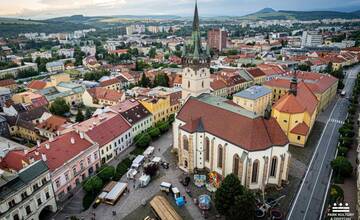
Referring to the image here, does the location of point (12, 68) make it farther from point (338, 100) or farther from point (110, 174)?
point (338, 100)

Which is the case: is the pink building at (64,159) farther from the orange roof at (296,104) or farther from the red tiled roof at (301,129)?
the red tiled roof at (301,129)

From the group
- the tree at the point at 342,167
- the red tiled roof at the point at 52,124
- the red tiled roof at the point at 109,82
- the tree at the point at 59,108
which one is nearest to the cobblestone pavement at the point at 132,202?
the tree at the point at 342,167

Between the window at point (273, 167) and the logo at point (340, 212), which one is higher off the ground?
the window at point (273, 167)

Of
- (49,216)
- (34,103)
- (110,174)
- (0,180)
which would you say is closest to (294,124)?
(110,174)

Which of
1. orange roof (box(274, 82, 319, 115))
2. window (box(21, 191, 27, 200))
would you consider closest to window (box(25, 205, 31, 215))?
window (box(21, 191, 27, 200))

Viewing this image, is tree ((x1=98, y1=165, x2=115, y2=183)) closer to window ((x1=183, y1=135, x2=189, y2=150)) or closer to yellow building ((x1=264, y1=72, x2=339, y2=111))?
window ((x1=183, y1=135, x2=189, y2=150))

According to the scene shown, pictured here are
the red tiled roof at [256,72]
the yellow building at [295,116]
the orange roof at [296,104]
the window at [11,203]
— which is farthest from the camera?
the red tiled roof at [256,72]

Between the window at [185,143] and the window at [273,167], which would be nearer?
the window at [273,167]
